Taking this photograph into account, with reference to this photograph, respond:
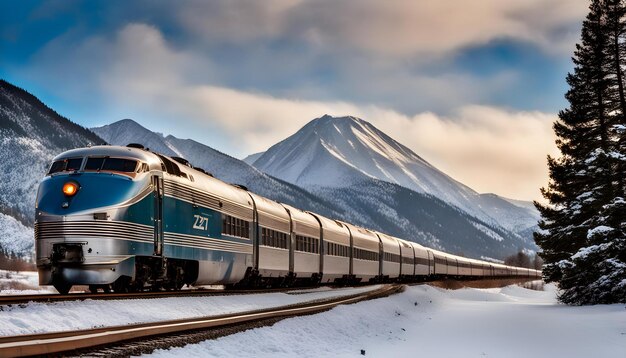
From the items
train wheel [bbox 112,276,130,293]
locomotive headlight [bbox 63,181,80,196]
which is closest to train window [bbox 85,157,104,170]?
locomotive headlight [bbox 63,181,80,196]

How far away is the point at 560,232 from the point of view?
38.6m

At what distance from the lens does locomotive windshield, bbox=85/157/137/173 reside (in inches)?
809

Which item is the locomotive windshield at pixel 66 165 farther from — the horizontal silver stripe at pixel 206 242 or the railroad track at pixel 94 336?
the railroad track at pixel 94 336

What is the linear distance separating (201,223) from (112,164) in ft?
16.4

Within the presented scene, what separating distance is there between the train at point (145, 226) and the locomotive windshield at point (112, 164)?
0.03 meters

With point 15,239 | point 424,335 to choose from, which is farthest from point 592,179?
point 15,239

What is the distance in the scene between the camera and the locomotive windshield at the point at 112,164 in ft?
67.4

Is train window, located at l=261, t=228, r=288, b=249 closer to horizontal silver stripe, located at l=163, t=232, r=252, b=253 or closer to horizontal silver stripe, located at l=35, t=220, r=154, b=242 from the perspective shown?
horizontal silver stripe, located at l=163, t=232, r=252, b=253

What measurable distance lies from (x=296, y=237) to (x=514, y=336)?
15.9 metres

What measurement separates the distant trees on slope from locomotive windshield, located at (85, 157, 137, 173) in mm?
20791

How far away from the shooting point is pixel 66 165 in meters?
20.8

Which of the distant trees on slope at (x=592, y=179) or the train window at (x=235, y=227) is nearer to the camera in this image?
the train window at (x=235, y=227)

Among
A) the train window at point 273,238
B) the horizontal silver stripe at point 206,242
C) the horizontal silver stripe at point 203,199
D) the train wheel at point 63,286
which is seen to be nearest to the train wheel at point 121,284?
the train wheel at point 63,286

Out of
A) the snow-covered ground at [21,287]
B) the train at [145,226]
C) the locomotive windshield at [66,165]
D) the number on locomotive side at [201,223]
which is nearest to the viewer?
the train at [145,226]
